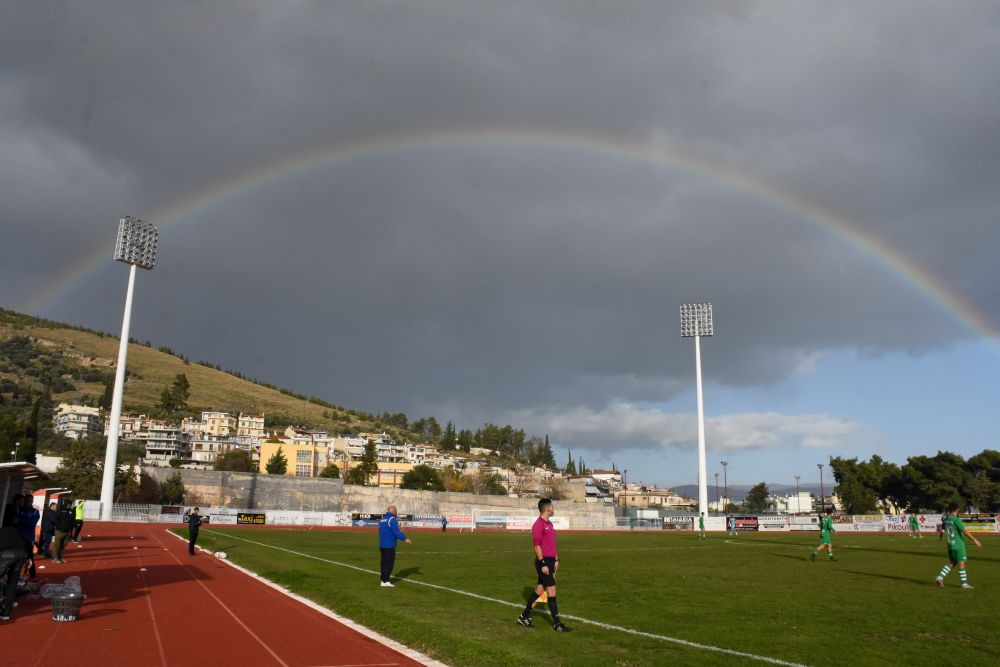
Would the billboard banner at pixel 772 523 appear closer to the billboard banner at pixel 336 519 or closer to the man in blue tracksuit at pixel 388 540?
the billboard banner at pixel 336 519

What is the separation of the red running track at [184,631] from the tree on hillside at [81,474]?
287 ft

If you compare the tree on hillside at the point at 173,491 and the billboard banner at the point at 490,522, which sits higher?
the tree on hillside at the point at 173,491

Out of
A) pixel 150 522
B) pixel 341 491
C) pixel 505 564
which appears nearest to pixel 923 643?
pixel 505 564

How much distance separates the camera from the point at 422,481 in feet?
466

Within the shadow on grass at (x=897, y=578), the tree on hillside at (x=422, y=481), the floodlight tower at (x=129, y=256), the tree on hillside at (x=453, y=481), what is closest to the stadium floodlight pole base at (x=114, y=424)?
the floodlight tower at (x=129, y=256)

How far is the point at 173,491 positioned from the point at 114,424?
2663cm

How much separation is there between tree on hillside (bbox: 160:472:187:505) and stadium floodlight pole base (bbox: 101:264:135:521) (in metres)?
20.7

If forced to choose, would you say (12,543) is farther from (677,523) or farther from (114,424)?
(677,523)

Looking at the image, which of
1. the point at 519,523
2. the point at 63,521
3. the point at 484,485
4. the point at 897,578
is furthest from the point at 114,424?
the point at 484,485

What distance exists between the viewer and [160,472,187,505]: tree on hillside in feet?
316

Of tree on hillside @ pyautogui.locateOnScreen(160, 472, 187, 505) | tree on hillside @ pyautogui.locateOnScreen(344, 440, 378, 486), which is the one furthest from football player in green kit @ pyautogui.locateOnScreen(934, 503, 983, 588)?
tree on hillside @ pyautogui.locateOnScreen(344, 440, 378, 486)

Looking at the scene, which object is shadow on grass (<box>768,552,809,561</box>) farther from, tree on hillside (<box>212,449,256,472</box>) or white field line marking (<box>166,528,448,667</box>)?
tree on hillside (<box>212,449,256,472</box>)

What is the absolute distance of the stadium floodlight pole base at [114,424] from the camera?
2547 inches

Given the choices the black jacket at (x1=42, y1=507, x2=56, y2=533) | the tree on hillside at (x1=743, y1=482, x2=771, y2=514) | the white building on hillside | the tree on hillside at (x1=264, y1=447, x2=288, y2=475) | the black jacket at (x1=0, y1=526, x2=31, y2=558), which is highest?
the white building on hillside
